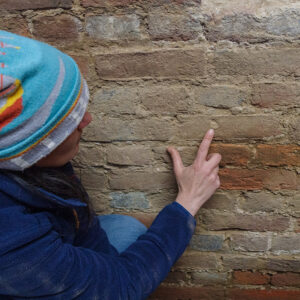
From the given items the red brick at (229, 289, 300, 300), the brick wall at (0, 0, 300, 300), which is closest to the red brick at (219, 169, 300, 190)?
the brick wall at (0, 0, 300, 300)

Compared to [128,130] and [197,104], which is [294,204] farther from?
[128,130]

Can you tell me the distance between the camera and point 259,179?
111 centimetres

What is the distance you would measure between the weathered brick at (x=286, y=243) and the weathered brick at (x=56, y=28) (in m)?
1.18

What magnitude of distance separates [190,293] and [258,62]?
116cm

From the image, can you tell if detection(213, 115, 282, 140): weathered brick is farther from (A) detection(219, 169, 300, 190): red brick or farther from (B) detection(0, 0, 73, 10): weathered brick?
(B) detection(0, 0, 73, 10): weathered brick

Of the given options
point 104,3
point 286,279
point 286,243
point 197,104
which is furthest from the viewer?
point 286,279

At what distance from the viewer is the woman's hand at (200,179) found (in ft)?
3.35

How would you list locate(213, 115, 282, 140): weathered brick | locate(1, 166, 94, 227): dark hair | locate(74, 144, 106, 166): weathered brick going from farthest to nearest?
locate(74, 144, 106, 166): weathered brick, locate(213, 115, 282, 140): weathered brick, locate(1, 166, 94, 227): dark hair

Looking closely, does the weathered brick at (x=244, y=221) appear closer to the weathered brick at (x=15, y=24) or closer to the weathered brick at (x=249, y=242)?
the weathered brick at (x=249, y=242)

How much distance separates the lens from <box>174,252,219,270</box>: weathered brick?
4.28 feet

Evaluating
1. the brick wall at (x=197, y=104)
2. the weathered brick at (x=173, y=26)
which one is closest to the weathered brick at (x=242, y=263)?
the brick wall at (x=197, y=104)

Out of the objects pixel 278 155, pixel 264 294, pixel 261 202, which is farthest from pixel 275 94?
pixel 264 294

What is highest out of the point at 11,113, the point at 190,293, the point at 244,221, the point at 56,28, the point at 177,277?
the point at 56,28

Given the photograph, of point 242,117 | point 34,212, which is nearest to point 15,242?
point 34,212
